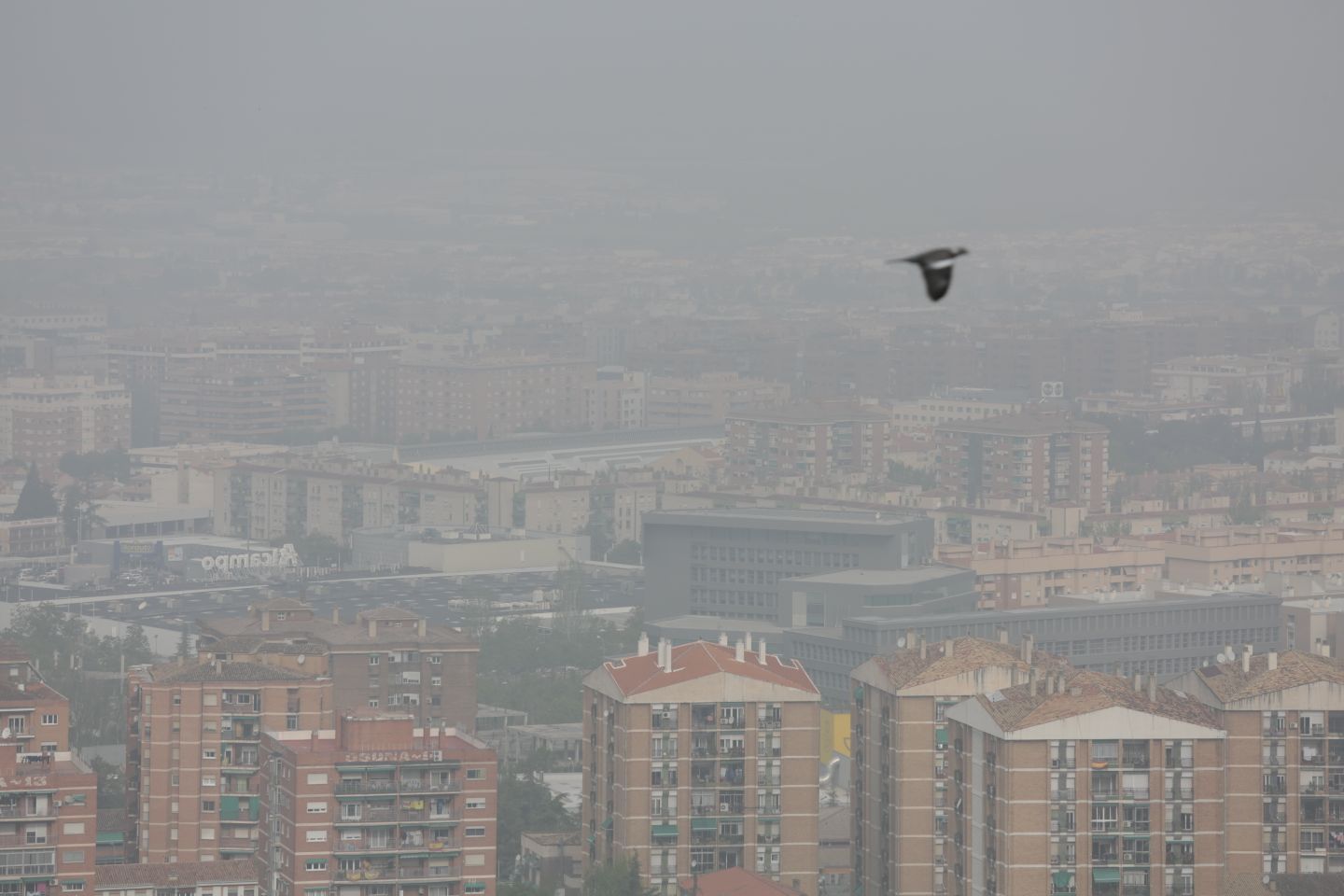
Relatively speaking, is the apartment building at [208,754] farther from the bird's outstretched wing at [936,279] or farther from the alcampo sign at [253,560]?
the alcampo sign at [253,560]

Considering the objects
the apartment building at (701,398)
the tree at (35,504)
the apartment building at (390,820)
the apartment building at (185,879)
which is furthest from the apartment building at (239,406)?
the apartment building at (390,820)

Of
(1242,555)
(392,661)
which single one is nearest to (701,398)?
(1242,555)

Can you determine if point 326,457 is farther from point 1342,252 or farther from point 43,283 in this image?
point 1342,252

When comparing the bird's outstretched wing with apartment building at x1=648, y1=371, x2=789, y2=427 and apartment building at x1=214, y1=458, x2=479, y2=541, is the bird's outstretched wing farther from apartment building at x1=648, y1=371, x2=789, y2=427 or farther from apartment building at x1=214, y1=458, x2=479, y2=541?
apartment building at x1=648, y1=371, x2=789, y2=427

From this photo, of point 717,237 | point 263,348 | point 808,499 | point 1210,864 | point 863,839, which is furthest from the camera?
point 717,237

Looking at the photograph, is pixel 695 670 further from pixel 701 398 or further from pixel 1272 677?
pixel 701 398

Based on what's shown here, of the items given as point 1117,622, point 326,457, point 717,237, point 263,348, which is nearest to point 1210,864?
point 1117,622
